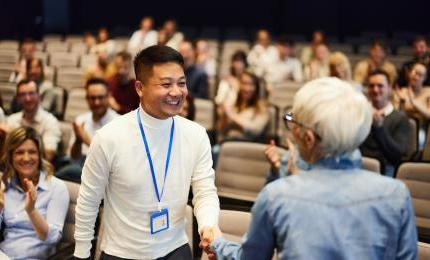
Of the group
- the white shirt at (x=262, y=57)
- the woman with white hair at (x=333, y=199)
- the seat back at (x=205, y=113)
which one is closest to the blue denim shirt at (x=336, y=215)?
the woman with white hair at (x=333, y=199)

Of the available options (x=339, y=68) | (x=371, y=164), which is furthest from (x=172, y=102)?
(x=339, y=68)

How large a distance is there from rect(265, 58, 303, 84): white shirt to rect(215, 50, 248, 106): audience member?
60.7 inches

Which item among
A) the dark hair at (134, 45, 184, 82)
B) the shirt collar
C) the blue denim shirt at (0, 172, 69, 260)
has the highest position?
the dark hair at (134, 45, 184, 82)

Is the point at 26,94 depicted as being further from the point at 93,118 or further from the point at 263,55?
the point at 263,55

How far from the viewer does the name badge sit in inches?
75.1

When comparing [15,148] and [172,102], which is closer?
[172,102]

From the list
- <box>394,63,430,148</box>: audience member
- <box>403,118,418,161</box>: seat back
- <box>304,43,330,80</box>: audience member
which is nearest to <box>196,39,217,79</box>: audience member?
<box>304,43,330,80</box>: audience member

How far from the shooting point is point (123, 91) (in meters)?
5.29

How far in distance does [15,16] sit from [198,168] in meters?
11.5

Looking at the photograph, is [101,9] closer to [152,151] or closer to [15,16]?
[15,16]

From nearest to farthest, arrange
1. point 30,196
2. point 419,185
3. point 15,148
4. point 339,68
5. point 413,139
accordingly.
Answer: point 30,196 → point 15,148 → point 419,185 → point 413,139 → point 339,68

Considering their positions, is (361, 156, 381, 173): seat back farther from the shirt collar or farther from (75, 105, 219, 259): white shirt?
the shirt collar

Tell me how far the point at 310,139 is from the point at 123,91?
13.5 feet

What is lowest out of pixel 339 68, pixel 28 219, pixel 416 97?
pixel 28 219
